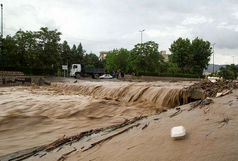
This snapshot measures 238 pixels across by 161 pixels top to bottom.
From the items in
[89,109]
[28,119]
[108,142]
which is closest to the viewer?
[108,142]

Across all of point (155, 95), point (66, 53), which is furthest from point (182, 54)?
point (155, 95)

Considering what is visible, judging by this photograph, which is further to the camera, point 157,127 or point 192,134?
point 157,127

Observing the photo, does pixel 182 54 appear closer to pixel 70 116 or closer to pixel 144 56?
pixel 144 56

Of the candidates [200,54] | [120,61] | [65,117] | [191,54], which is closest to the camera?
[65,117]

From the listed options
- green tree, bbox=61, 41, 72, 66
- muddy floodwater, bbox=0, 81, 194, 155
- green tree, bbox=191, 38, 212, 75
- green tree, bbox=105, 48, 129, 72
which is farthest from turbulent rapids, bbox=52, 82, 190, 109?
green tree, bbox=61, 41, 72, 66

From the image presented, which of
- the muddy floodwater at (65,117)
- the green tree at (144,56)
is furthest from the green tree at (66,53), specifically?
the muddy floodwater at (65,117)

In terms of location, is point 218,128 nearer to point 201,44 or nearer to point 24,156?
point 24,156

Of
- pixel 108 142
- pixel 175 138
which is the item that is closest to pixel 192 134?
pixel 175 138

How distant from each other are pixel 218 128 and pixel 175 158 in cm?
92

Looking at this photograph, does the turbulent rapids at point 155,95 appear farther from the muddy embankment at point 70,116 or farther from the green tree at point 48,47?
the green tree at point 48,47

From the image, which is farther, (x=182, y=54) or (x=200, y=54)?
(x=200, y=54)

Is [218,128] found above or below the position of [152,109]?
above

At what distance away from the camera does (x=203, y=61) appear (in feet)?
128

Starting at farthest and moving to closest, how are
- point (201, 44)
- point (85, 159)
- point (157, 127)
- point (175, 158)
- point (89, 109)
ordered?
point (201, 44)
point (89, 109)
point (157, 127)
point (85, 159)
point (175, 158)
